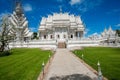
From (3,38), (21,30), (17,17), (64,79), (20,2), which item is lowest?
(64,79)

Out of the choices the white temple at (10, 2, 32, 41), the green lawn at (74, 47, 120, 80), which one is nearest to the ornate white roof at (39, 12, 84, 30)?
the white temple at (10, 2, 32, 41)

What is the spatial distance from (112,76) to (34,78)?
6.10 meters

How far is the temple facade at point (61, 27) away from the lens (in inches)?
3310

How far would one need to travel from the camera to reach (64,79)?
45.1 feet

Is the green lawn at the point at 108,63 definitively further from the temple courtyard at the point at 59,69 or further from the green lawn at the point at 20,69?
the green lawn at the point at 20,69

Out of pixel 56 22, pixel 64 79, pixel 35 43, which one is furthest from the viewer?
pixel 56 22

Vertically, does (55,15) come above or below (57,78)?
above

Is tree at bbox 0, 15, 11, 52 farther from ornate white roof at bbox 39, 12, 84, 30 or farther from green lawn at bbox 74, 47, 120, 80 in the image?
ornate white roof at bbox 39, 12, 84, 30

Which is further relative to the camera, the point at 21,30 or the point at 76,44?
the point at 21,30

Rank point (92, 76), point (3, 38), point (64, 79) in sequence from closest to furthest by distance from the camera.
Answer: point (64, 79) < point (92, 76) < point (3, 38)

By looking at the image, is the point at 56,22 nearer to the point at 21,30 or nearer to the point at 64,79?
the point at 21,30

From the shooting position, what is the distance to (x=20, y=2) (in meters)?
90.5

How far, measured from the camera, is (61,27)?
84.2 metres

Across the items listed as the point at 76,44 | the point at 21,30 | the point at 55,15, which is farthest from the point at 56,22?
the point at 76,44
